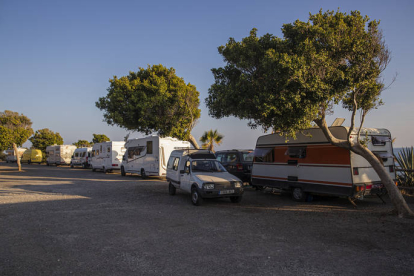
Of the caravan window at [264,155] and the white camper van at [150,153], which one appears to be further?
the white camper van at [150,153]

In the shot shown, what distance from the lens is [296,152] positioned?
36.8ft

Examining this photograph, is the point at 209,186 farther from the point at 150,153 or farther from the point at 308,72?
the point at 150,153

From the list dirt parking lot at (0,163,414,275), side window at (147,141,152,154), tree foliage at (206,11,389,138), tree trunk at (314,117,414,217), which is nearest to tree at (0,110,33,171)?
side window at (147,141,152,154)

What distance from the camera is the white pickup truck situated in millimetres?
10289

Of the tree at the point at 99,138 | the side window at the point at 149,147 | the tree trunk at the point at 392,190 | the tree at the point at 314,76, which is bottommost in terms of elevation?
the tree trunk at the point at 392,190

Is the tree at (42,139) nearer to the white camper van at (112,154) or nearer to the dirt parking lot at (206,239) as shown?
the white camper van at (112,154)

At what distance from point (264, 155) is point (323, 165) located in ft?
10.2

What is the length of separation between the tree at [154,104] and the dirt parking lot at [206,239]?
1146cm

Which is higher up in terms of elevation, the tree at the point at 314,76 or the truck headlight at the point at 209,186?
the tree at the point at 314,76

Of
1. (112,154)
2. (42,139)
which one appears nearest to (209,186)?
(112,154)

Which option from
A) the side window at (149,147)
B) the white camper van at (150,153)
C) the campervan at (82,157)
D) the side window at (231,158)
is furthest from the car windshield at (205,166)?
the campervan at (82,157)

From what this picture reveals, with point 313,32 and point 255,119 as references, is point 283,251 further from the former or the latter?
point 313,32

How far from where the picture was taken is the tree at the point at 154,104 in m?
21.4

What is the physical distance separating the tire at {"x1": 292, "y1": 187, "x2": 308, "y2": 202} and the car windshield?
9.42 ft
